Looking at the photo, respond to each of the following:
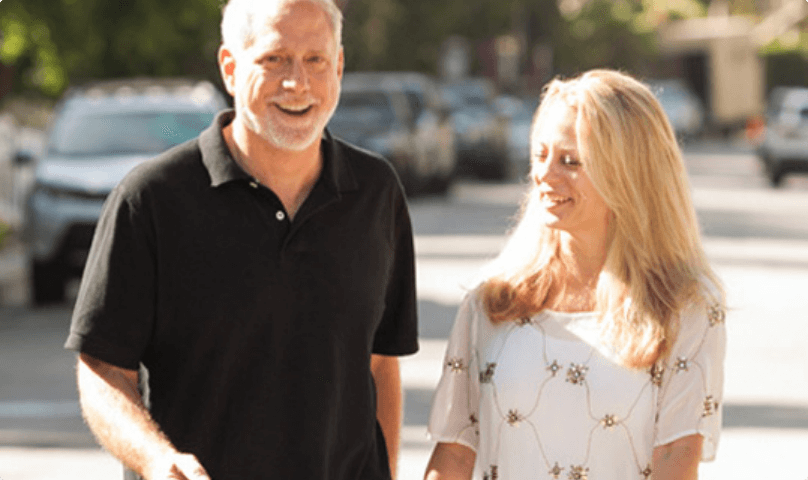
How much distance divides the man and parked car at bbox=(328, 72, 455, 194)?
22.0 meters

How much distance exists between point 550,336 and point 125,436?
0.92 m

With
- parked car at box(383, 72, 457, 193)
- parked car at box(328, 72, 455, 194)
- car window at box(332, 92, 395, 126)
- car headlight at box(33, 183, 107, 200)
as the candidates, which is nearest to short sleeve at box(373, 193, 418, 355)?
car headlight at box(33, 183, 107, 200)

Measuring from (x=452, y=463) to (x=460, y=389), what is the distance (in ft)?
0.55

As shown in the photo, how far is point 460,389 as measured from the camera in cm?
400

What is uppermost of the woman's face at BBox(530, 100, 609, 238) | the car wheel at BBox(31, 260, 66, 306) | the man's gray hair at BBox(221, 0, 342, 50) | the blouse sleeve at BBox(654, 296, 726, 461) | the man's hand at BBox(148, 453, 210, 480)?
the man's gray hair at BBox(221, 0, 342, 50)

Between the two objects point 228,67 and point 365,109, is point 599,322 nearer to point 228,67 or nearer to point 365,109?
point 228,67

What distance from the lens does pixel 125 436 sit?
3.62 meters

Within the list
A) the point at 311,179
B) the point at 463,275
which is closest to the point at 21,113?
the point at 463,275

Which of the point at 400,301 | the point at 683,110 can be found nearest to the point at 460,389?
the point at 400,301

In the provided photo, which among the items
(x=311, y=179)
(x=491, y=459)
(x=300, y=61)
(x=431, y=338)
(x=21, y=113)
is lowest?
(x=21, y=113)

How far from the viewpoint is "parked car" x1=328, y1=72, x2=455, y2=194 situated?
89.4ft

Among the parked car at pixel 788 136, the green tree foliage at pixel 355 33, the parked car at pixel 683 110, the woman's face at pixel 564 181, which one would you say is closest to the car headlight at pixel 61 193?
the green tree foliage at pixel 355 33

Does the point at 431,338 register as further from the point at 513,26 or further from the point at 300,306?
the point at 513,26

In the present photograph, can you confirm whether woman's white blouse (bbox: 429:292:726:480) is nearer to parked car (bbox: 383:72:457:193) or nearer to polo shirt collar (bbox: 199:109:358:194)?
polo shirt collar (bbox: 199:109:358:194)
